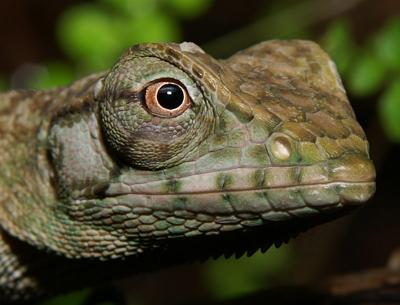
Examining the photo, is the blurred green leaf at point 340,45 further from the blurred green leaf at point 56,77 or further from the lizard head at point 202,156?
the blurred green leaf at point 56,77

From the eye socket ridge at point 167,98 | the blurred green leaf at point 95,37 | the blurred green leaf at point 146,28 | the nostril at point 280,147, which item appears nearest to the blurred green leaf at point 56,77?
the blurred green leaf at point 95,37

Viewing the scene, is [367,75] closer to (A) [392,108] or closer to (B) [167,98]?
(A) [392,108]

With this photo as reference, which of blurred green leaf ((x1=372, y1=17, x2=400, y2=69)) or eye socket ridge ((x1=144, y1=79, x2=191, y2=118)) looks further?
blurred green leaf ((x1=372, y1=17, x2=400, y2=69))

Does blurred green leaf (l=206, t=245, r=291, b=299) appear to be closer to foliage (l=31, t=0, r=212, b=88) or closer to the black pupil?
foliage (l=31, t=0, r=212, b=88)

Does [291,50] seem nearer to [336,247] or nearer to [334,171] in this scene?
[334,171]

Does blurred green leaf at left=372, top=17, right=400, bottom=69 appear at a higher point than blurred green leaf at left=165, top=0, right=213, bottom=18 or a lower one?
lower

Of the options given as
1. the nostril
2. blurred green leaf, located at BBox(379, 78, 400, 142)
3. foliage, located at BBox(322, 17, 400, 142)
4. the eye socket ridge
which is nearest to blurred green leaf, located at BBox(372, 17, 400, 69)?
foliage, located at BBox(322, 17, 400, 142)
